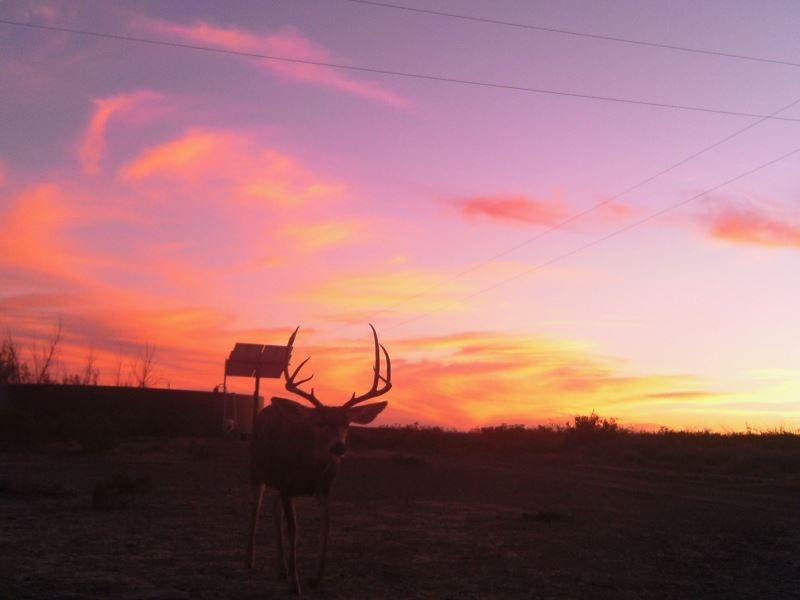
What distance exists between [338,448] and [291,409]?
0.90 meters

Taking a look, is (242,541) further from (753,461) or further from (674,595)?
(753,461)

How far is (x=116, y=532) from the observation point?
43.3ft

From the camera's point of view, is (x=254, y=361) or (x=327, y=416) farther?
(x=254, y=361)

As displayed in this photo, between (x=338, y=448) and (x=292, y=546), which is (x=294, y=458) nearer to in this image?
(x=338, y=448)

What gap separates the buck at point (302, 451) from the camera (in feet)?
32.8

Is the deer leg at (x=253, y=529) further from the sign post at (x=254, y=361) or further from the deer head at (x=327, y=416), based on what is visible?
the sign post at (x=254, y=361)

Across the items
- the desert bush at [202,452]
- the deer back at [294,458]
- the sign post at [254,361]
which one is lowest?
the deer back at [294,458]

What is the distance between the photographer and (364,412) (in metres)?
10.9

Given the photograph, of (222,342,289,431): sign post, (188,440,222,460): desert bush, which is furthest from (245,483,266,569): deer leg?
(222,342,289,431): sign post

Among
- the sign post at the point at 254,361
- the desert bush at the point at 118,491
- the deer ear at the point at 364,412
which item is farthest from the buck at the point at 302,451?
the sign post at the point at 254,361

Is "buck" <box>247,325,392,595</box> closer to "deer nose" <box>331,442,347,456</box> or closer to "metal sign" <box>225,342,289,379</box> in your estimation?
"deer nose" <box>331,442,347,456</box>

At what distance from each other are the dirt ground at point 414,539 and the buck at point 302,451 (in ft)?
1.66

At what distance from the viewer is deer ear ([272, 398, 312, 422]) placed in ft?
34.1

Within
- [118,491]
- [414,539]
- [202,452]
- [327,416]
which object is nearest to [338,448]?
[327,416]
